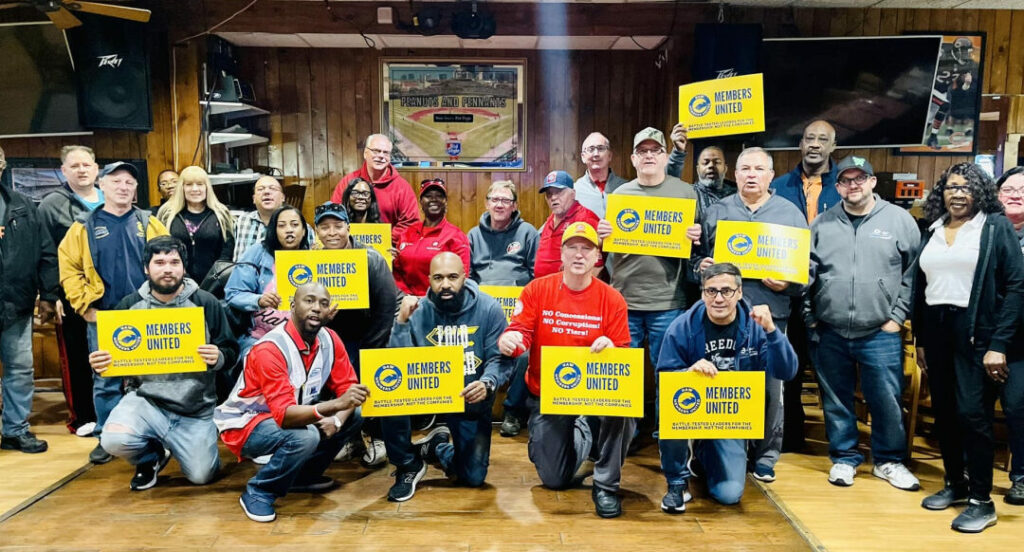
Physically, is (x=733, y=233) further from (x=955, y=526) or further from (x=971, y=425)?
(x=955, y=526)

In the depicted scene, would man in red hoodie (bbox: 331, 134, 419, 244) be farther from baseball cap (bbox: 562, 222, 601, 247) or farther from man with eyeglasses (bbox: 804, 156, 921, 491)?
man with eyeglasses (bbox: 804, 156, 921, 491)

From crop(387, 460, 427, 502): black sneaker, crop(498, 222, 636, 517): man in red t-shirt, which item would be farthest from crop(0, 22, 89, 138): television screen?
crop(498, 222, 636, 517): man in red t-shirt

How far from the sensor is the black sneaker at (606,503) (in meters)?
2.91

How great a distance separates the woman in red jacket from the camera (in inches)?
153

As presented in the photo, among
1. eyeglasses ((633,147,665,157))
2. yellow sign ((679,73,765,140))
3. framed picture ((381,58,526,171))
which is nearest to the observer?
eyeglasses ((633,147,665,157))

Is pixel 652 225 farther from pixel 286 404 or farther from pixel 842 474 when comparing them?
pixel 286 404

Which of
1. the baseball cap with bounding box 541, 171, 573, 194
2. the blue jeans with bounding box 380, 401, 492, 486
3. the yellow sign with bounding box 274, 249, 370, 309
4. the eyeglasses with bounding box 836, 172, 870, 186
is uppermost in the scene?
the baseball cap with bounding box 541, 171, 573, 194

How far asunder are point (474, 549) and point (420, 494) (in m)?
0.58

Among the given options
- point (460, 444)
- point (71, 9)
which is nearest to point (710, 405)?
point (460, 444)

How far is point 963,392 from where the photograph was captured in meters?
2.83

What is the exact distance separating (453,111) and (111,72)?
2.62 metres

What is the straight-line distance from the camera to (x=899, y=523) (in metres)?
2.87

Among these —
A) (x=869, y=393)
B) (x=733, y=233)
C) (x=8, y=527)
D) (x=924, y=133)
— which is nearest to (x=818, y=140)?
(x=733, y=233)

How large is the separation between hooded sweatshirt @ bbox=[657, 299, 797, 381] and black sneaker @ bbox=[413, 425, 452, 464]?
119 centimetres
